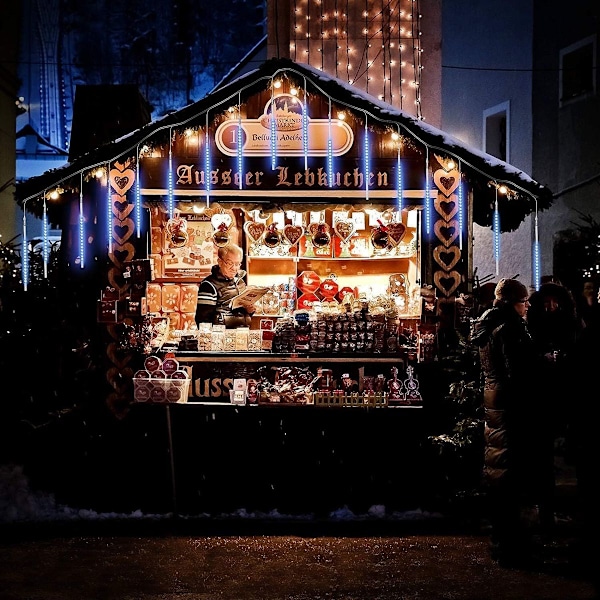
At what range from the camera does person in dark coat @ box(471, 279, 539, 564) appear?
23.5 feet

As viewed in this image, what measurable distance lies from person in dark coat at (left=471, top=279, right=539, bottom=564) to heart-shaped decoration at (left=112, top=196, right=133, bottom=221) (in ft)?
14.3

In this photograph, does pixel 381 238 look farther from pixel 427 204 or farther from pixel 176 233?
pixel 176 233

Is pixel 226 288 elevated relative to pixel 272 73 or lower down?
lower down

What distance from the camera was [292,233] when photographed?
36.7ft

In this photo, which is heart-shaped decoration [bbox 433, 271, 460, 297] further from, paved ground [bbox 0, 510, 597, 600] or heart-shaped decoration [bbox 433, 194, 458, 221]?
paved ground [bbox 0, 510, 597, 600]

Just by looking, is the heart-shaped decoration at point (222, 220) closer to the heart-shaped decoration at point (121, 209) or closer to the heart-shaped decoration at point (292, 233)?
the heart-shaped decoration at point (292, 233)

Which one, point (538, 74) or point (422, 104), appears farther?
point (538, 74)

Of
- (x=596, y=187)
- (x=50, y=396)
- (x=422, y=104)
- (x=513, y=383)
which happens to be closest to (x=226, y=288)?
(x=50, y=396)

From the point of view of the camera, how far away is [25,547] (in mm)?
8078

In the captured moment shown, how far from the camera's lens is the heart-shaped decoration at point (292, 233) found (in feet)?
36.7

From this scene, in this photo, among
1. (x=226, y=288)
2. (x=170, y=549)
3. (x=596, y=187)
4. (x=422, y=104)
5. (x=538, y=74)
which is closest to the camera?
(x=170, y=549)

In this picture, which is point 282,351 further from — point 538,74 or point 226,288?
point 538,74

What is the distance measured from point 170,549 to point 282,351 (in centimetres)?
252

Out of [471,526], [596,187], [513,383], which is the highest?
[596,187]
